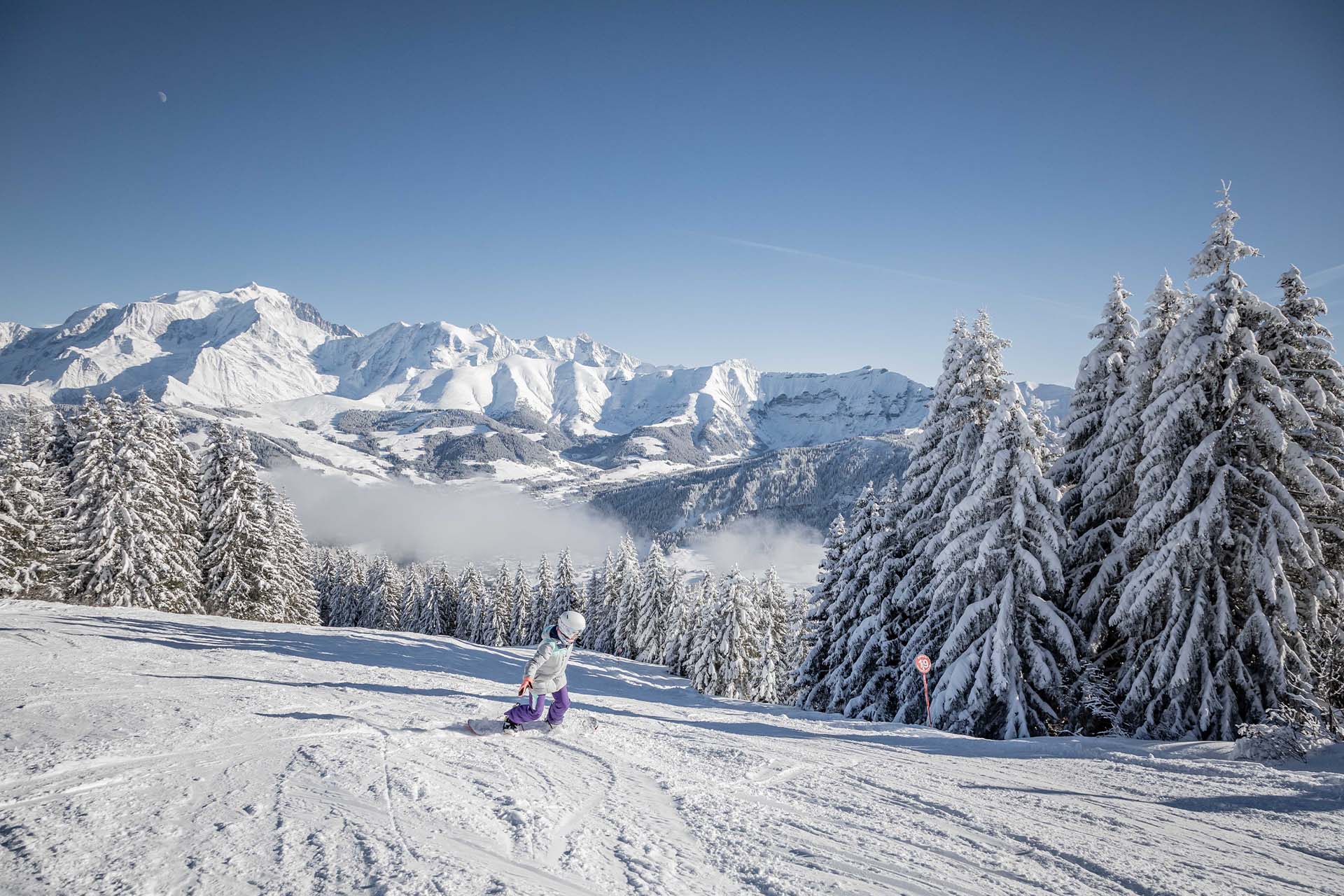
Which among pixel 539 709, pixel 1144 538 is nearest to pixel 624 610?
pixel 1144 538

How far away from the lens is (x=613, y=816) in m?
5.22

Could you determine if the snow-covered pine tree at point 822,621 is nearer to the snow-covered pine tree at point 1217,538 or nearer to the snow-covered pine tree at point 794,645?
the snow-covered pine tree at point 794,645

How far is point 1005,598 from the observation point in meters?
14.7

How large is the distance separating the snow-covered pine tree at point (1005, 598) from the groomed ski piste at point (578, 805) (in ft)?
15.1

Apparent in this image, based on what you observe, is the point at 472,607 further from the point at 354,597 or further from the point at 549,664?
the point at 549,664

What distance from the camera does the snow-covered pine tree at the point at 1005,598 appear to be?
46.6 feet

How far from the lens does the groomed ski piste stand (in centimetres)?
398

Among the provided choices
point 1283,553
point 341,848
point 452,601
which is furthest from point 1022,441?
point 452,601

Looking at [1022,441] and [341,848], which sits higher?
[1022,441]

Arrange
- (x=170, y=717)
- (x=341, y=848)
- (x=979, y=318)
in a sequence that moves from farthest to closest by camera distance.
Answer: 1. (x=979, y=318)
2. (x=170, y=717)
3. (x=341, y=848)

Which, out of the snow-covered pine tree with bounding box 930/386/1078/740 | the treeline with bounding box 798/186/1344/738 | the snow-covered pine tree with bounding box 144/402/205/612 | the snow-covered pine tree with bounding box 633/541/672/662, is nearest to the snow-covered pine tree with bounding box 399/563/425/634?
the snow-covered pine tree with bounding box 633/541/672/662

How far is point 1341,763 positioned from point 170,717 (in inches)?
585

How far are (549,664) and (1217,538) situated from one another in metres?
14.1

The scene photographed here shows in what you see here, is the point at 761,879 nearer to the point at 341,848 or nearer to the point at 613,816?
the point at 613,816
